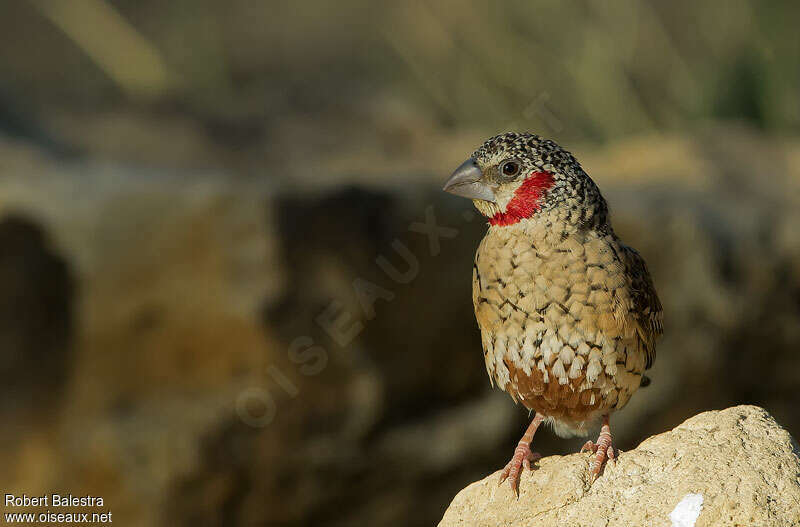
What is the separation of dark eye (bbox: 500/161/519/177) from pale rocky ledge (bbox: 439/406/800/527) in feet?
3.67

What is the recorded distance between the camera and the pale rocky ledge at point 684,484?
10.6 ft

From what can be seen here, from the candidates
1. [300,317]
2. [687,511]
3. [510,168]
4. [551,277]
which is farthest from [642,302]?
[300,317]

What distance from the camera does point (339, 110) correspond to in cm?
1244

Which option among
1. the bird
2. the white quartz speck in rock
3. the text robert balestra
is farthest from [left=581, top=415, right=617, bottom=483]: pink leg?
the text robert balestra

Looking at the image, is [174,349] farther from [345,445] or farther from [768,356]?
[768,356]

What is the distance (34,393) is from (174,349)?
1101 millimetres

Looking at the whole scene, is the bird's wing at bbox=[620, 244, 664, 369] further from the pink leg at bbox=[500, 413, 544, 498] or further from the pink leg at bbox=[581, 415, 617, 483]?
the pink leg at bbox=[500, 413, 544, 498]

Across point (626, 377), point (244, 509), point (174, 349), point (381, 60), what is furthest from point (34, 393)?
point (381, 60)

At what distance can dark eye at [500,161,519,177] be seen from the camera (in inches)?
146

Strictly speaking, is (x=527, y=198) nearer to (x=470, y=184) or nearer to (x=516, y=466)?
(x=470, y=184)

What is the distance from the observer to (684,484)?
336 centimetres

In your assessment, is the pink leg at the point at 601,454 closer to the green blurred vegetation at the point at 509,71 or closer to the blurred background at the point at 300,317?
the blurred background at the point at 300,317

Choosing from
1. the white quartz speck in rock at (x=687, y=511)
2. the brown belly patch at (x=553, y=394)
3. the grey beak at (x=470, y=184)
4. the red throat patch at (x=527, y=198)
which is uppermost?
the grey beak at (x=470, y=184)

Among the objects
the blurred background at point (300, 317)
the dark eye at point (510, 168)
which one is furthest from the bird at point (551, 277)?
the blurred background at point (300, 317)
